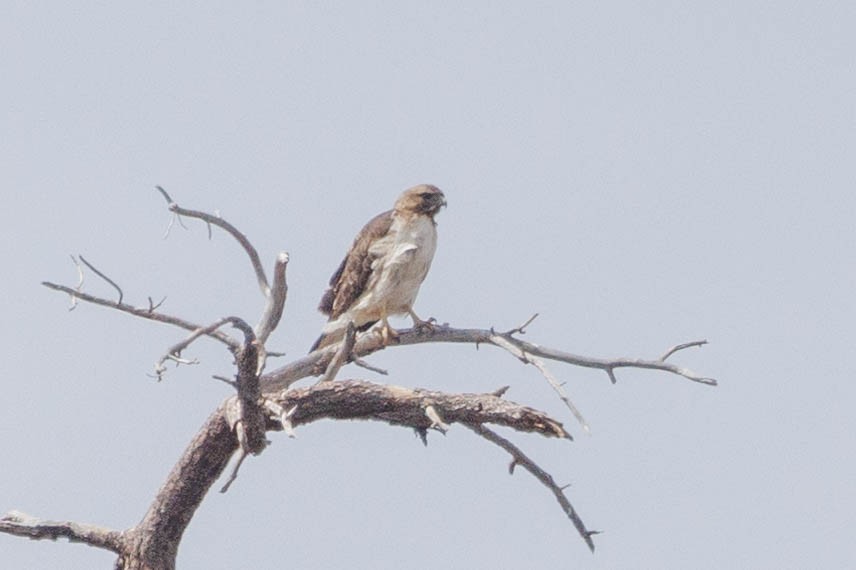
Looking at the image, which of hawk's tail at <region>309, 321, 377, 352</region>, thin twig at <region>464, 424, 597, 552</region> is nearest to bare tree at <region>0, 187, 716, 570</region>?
thin twig at <region>464, 424, 597, 552</region>

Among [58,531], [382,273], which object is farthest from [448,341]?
[58,531]

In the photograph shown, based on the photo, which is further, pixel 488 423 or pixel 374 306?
pixel 374 306

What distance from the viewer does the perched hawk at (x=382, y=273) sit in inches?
357

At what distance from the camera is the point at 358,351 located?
28.7 feet

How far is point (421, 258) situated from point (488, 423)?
124 inches

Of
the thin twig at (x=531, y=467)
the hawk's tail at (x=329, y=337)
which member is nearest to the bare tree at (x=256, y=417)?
the thin twig at (x=531, y=467)

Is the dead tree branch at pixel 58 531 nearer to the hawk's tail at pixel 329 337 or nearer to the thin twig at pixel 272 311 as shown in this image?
the thin twig at pixel 272 311

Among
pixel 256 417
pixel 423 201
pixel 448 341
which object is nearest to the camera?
pixel 256 417

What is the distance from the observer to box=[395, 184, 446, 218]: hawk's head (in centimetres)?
955

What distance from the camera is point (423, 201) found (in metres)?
9.58

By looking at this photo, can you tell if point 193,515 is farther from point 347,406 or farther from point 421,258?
point 421,258

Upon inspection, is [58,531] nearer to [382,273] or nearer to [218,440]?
[218,440]

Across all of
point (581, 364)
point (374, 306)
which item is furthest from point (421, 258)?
point (581, 364)

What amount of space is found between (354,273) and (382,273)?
0.21m
